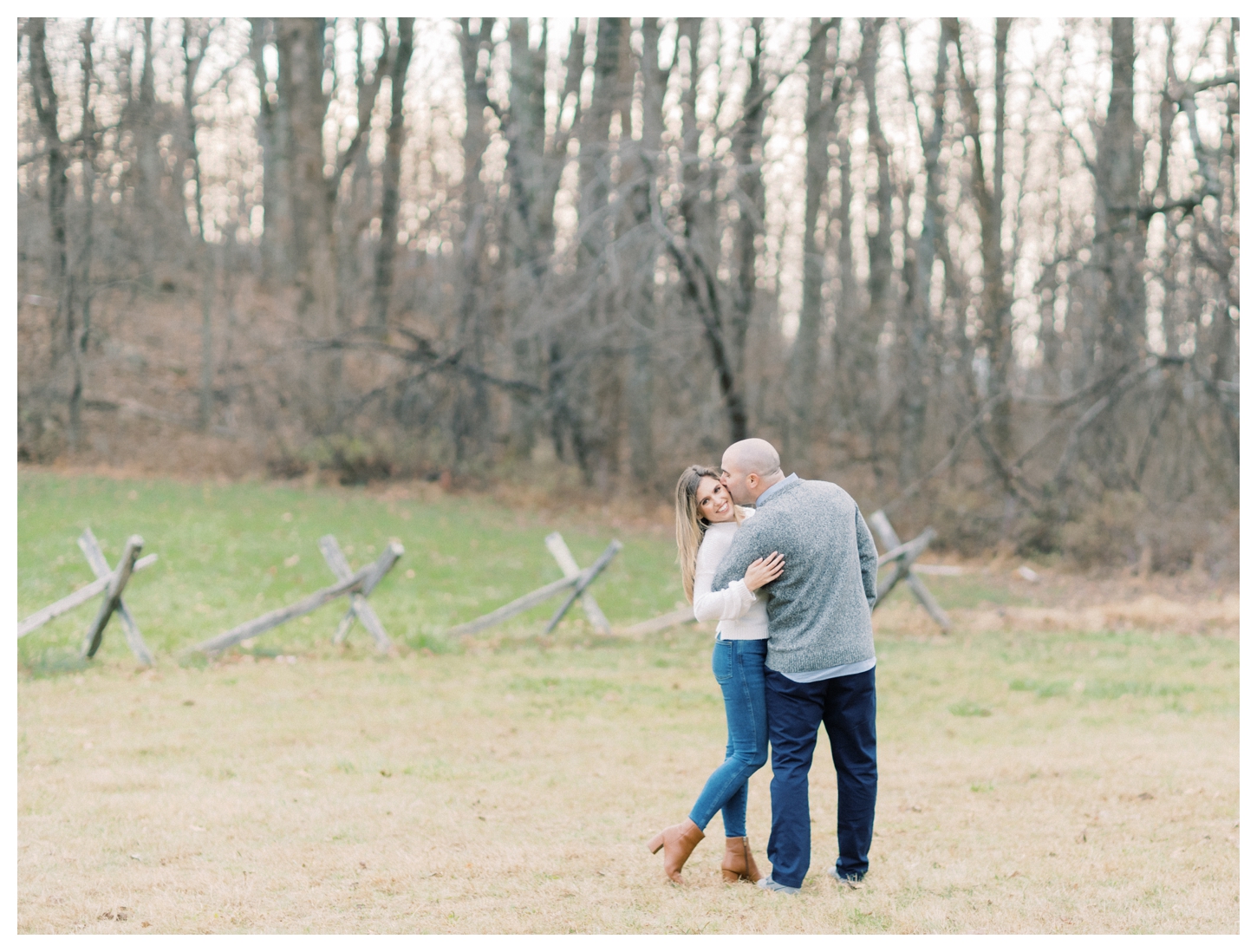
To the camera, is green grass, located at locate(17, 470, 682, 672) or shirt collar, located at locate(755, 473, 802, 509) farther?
green grass, located at locate(17, 470, 682, 672)

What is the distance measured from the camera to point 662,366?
24.6m

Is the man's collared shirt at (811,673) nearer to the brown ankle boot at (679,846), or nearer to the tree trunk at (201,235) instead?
the brown ankle boot at (679,846)

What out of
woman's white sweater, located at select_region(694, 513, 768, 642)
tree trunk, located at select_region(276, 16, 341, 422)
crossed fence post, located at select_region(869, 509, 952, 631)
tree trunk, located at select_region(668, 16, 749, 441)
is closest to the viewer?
woman's white sweater, located at select_region(694, 513, 768, 642)

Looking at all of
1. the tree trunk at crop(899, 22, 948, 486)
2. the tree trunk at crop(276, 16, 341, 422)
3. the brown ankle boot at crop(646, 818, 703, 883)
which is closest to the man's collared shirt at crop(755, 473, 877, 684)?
the brown ankle boot at crop(646, 818, 703, 883)

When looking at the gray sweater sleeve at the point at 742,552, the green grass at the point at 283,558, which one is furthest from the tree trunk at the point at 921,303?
the gray sweater sleeve at the point at 742,552

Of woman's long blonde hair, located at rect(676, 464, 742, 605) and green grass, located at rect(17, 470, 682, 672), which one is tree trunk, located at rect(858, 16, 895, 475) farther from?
woman's long blonde hair, located at rect(676, 464, 742, 605)

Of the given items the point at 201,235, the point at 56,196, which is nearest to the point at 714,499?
the point at 56,196

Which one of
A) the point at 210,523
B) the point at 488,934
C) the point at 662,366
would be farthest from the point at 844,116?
the point at 488,934

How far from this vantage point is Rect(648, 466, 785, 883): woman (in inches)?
172

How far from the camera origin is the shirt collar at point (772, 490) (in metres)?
4.32

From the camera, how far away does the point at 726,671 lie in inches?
174

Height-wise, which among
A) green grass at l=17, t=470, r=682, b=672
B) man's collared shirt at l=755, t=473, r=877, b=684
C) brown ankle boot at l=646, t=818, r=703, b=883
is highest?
man's collared shirt at l=755, t=473, r=877, b=684

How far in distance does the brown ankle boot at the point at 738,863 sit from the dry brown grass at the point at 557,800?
12cm

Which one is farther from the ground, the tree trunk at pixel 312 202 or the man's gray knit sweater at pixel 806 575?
the tree trunk at pixel 312 202
